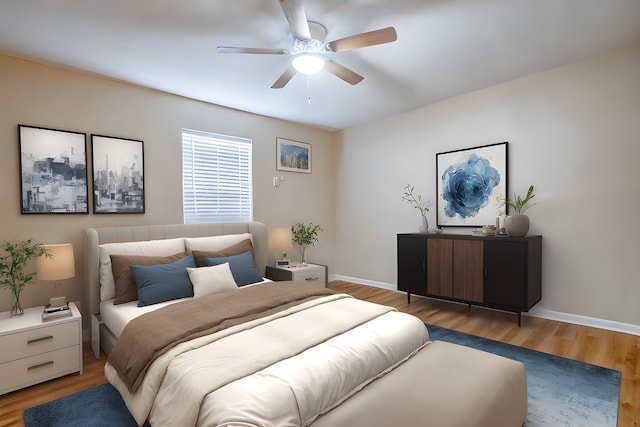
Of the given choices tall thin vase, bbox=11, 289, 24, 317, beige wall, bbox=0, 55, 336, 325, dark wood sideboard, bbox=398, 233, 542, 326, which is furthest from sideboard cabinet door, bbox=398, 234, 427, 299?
tall thin vase, bbox=11, 289, 24, 317

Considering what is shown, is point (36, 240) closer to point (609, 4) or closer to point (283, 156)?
point (283, 156)

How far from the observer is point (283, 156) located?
4777 millimetres

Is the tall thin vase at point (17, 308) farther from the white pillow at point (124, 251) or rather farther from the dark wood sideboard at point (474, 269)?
the dark wood sideboard at point (474, 269)

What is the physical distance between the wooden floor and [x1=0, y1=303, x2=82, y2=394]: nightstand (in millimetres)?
85

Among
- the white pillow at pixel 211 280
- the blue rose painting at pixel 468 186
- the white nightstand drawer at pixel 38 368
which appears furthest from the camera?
the blue rose painting at pixel 468 186

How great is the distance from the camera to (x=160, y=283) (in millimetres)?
2623

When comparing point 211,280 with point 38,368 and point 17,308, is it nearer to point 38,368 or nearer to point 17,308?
point 38,368

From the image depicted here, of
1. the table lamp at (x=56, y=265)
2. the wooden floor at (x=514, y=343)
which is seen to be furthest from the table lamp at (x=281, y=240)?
the table lamp at (x=56, y=265)

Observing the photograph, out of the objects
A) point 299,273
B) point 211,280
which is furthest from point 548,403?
point 299,273

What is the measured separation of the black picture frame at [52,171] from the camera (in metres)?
2.75

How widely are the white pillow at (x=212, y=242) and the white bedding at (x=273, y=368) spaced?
1385 millimetres

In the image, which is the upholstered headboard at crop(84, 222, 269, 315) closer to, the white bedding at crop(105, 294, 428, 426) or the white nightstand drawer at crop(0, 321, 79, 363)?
the white nightstand drawer at crop(0, 321, 79, 363)

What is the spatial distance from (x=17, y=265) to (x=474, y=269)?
428 centimetres

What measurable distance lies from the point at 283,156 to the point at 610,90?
12.5 feet
